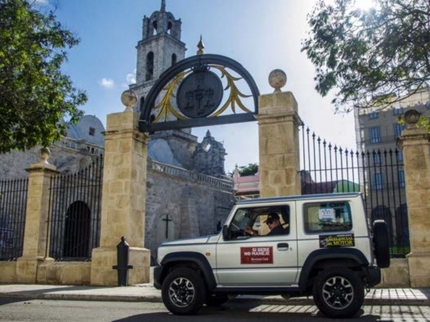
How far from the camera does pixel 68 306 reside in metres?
Result: 8.62

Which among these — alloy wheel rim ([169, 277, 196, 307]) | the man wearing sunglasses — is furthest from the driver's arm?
alloy wheel rim ([169, 277, 196, 307])

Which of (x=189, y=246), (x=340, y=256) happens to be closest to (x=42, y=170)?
(x=189, y=246)

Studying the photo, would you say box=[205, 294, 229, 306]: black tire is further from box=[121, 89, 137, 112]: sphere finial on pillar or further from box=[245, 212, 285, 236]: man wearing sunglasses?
box=[121, 89, 137, 112]: sphere finial on pillar

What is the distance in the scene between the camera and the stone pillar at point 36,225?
13.3m

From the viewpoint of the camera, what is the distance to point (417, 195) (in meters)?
10.3

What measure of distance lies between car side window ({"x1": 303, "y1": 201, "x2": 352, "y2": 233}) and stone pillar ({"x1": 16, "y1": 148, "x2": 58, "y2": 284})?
30.4 feet

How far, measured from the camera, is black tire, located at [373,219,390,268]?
7059mm

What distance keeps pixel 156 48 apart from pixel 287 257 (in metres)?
51.9

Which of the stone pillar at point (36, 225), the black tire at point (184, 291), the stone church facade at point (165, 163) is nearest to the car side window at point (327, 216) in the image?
the black tire at point (184, 291)

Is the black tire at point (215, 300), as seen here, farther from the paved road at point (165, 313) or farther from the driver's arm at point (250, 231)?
the driver's arm at point (250, 231)

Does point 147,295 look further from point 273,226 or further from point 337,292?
point 337,292

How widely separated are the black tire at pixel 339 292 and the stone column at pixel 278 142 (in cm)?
412

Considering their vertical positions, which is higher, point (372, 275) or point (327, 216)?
point (327, 216)

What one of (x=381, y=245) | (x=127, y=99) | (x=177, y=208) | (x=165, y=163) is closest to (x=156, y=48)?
(x=165, y=163)
